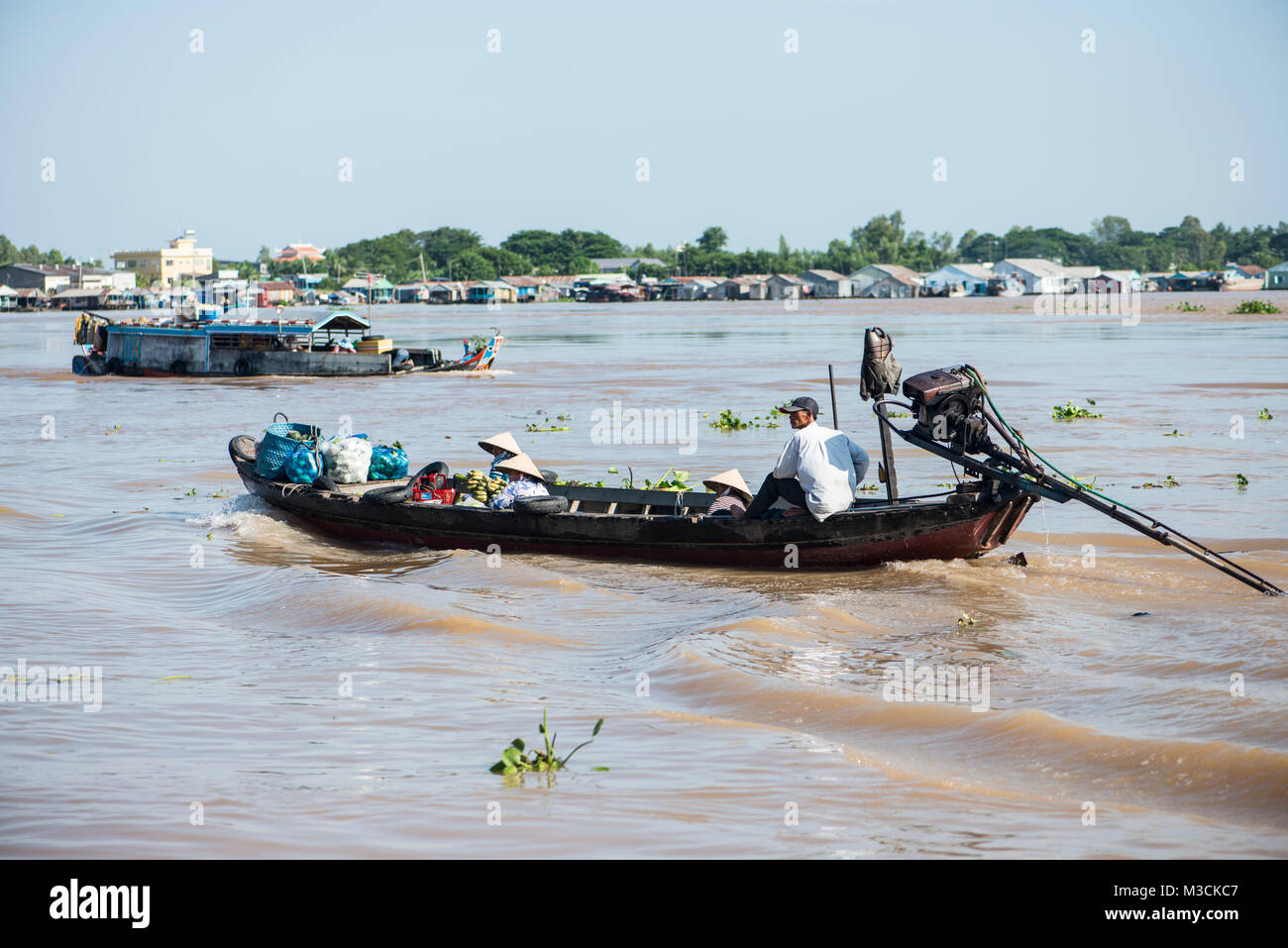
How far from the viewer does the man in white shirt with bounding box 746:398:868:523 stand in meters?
9.02

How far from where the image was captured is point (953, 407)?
859 cm

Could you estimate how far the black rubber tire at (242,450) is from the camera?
506 inches

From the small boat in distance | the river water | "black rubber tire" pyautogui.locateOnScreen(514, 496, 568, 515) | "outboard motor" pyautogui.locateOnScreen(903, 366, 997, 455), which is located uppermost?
the small boat in distance

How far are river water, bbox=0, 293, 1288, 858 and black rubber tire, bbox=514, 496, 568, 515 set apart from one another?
0.48 meters

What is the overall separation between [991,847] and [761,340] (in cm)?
4263

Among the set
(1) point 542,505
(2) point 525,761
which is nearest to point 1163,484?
(1) point 542,505

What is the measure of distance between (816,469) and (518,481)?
2.83 metres

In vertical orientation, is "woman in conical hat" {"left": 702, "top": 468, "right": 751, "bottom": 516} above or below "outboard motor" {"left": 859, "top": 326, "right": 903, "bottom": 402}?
below

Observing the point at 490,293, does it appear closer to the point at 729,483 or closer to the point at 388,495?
the point at 388,495

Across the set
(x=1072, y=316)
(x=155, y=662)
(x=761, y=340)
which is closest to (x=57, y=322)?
(x=761, y=340)

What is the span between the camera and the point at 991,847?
4.59 meters

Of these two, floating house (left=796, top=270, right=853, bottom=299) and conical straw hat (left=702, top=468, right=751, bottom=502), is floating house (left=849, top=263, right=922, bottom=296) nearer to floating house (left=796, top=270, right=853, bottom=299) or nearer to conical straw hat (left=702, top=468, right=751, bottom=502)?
floating house (left=796, top=270, right=853, bottom=299)

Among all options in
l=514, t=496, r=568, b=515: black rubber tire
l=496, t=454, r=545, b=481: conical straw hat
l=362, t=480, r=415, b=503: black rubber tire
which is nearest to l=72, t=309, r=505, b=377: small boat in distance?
l=362, t=480, r=415, b=503: black rubber tire
